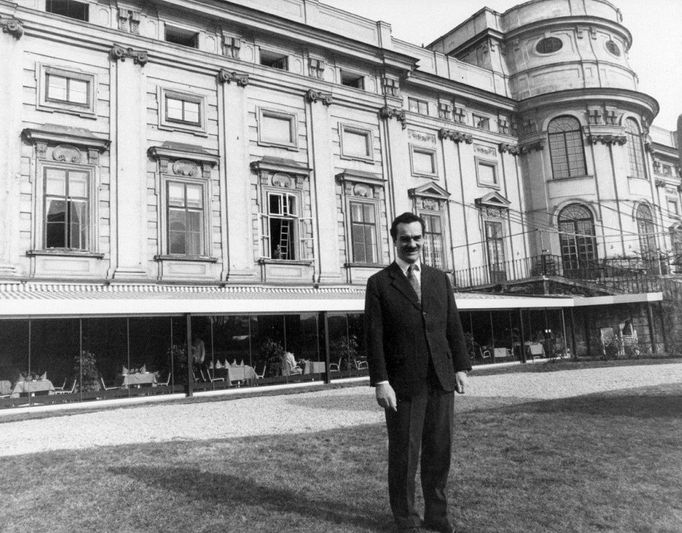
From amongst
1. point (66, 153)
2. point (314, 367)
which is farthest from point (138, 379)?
point (66, 153)

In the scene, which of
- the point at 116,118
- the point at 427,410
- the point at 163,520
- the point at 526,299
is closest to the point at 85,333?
the point at 116,118

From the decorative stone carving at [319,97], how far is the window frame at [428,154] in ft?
13.5

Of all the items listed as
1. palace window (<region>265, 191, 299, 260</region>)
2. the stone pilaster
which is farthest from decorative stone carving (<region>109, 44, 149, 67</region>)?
palace window (<region>265, 191, 299, 260</region>)

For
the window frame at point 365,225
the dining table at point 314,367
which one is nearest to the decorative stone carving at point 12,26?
the window frame at point 365,225

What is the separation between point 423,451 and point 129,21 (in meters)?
16.7

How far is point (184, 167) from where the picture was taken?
674 inches

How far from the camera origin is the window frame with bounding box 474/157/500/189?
984 inches

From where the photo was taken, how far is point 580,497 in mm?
4207

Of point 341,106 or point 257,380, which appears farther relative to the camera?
point 341,106

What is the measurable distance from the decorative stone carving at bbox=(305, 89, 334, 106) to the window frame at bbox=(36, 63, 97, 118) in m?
6.69

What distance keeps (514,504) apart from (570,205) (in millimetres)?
24573

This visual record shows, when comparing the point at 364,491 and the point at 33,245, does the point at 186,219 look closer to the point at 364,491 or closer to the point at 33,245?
the point at 33,245

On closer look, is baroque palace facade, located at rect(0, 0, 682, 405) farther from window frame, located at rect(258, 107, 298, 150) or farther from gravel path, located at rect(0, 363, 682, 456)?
gravel path, located at rect(0, 363, 682, 456)

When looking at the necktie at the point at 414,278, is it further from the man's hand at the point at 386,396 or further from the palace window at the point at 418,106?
the palace window at the point at 418,106
